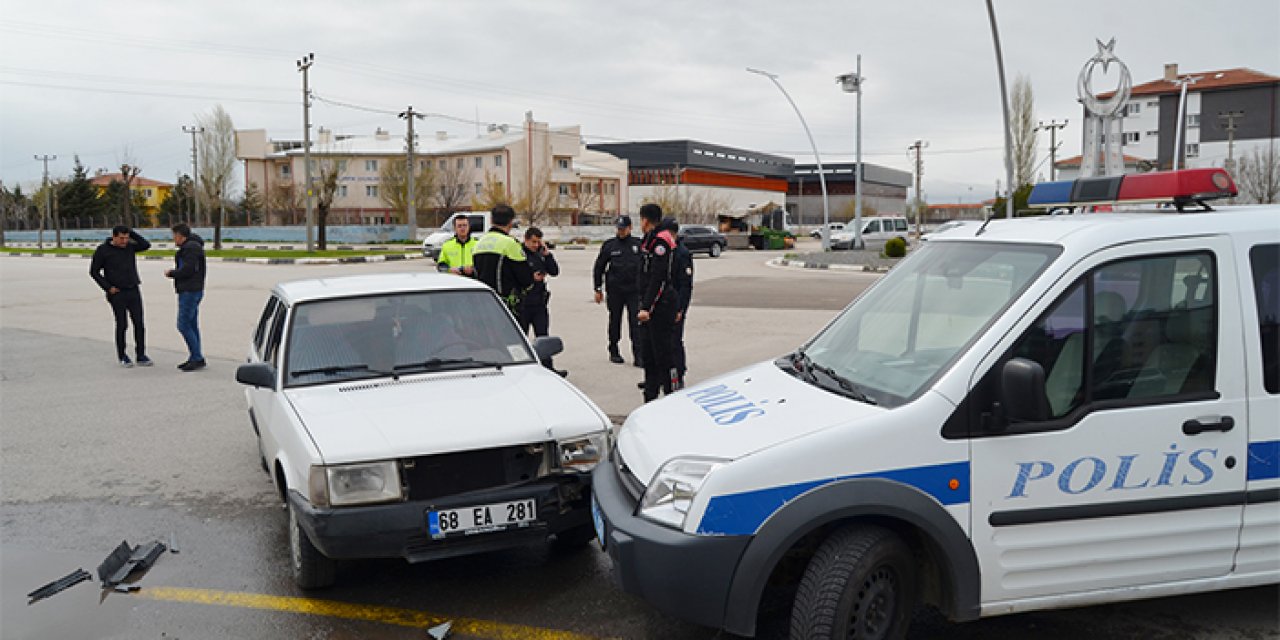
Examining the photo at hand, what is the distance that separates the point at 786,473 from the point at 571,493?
153 cm

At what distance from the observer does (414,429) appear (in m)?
4.37

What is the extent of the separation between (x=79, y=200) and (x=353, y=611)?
93704 millimetres

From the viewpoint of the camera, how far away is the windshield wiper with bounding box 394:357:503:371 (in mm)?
5297

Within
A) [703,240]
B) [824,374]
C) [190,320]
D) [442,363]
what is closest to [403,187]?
[703,240]

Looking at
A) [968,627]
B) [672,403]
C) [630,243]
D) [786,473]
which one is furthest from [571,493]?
[630,243]

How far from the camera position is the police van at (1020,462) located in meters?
3.20

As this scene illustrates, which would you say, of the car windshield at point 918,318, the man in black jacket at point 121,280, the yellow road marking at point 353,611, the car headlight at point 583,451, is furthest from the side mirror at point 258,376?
the man in black jacket at point 121,280

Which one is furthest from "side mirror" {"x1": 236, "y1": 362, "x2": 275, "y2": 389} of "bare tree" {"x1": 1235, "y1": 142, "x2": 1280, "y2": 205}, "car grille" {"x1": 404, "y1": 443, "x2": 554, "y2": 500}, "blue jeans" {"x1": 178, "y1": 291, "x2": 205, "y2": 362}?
"bare tree" {"x1": 1235, "y1": 142, "x2": 1280, "y2": 205}

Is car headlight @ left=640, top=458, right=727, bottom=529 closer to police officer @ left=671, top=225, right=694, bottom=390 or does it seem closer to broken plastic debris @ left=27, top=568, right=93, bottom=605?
broken plastic debris @ left=27, top=568, right=93, bottom=605

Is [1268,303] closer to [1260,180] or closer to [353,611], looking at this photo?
[353,611]

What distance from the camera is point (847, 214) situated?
110 metres

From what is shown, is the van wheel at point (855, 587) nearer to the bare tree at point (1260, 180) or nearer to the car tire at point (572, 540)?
the car tire at point (572, 540)

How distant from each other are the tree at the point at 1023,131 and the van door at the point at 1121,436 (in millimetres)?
58052

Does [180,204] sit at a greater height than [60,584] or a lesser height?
greater
